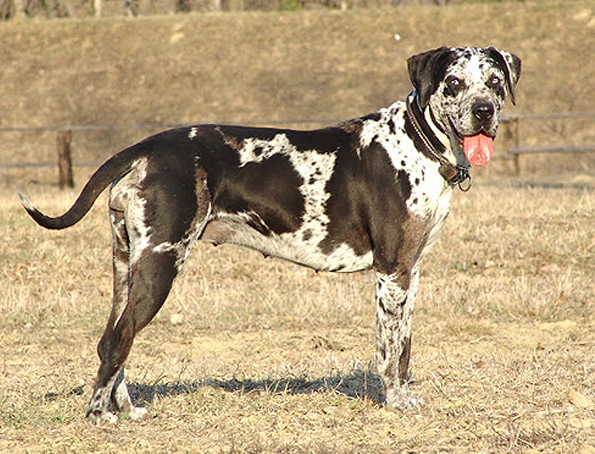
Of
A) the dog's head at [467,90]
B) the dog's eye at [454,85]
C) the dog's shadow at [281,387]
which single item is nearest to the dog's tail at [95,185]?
the dog's shadow at [281,387]

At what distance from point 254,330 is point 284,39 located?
26.6 meters

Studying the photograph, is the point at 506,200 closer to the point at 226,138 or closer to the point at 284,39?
the point at 226,138

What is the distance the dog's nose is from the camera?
558 centimetres

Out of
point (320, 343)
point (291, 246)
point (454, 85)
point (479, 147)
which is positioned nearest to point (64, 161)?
point (320, 343)

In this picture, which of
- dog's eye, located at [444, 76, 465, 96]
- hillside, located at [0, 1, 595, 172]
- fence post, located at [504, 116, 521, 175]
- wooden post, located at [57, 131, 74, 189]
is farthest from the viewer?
hillside, located at [0, 1, 595, 172]

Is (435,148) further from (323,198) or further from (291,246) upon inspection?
(291,246)

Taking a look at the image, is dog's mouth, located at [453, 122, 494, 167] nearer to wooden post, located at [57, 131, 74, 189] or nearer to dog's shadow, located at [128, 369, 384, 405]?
dog's shadow, located at [128, 369, 384, 405]

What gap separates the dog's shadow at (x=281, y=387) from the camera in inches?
253

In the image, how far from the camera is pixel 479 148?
222 inches

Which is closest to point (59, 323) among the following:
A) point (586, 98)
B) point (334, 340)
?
point (334, 340)

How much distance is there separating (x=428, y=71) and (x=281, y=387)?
245 centimetres

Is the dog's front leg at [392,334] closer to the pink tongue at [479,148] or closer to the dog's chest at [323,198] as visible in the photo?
the dog's chest at [323,198]

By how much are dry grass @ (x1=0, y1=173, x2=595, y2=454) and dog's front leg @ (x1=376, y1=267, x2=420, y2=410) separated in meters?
0.20

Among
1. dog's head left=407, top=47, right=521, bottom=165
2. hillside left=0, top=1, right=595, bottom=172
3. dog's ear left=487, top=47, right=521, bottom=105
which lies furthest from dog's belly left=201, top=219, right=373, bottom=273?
hillside left=0, top=1, right=595, bottom=172
